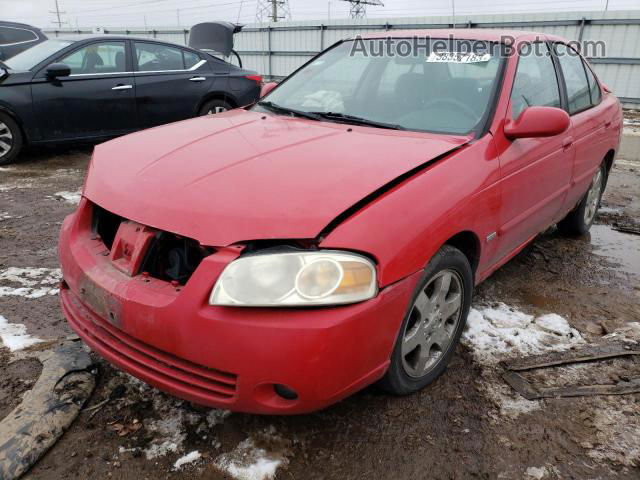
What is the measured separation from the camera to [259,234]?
5.49ft

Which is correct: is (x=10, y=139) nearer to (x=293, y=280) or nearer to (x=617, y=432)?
(x=293, y=280)

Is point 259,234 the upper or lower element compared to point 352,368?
upper

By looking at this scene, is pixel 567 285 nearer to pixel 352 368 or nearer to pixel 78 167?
pixel 352 368

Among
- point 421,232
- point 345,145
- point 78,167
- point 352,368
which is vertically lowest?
point 78,167

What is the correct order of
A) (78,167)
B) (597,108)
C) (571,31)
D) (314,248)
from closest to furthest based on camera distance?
(314,248), (597,108), (78,167), (571,31)

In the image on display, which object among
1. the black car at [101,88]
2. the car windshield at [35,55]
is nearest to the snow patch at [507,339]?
the black car at [101,88]

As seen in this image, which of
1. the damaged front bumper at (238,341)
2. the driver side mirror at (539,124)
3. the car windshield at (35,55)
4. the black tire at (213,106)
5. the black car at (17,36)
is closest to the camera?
the damaged front bumper at (238,341)

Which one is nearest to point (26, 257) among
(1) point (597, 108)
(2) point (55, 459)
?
(2) point (55, 459)

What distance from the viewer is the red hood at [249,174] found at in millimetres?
1720

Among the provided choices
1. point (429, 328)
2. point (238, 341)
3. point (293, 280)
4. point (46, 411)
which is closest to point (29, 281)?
point (46, 411)

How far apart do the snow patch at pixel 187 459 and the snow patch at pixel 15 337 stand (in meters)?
1.17

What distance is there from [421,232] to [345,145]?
637 mm

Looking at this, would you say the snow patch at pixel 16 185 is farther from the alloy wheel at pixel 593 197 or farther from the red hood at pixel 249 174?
the alloy wheel at pixel 593 197

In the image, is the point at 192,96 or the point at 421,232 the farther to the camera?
the point at 192,96
